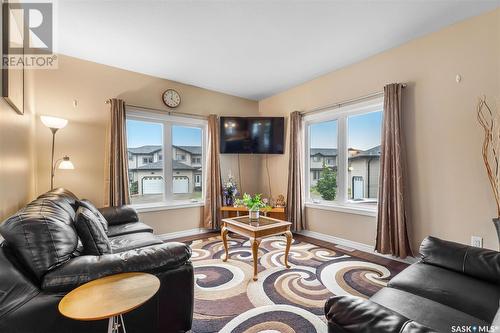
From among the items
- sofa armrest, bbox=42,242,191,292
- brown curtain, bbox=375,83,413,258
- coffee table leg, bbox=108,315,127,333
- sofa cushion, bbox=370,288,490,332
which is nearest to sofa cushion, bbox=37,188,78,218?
sofa armrest, bbox=42,242,191,292

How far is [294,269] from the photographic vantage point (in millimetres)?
2727

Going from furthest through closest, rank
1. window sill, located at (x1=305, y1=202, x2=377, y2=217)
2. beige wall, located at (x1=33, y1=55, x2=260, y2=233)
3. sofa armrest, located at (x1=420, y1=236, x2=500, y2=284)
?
window sill, located at (x1=305, y1=202, x2=377, y2=217) → beige wall, located at (x1=33, y1=55, x2=260, y2=233) → sofa armrest, located at (x1=420, y1=236, x2=500, y2=284)

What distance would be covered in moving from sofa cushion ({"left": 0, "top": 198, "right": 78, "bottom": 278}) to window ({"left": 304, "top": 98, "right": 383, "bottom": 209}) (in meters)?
3.43

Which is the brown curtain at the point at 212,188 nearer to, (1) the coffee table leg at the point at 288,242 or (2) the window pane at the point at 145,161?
(2) the window pane at the point at 145,161

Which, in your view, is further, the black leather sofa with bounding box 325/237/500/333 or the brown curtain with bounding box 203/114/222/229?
the brown curtain with bounding box 203/114/222/229

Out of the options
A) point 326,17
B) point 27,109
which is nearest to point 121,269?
point 27,109

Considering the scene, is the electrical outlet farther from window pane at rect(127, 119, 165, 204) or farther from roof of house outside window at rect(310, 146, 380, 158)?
window pane at rect(127, 119, 165, 204)

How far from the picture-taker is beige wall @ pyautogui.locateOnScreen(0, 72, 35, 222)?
1.71 meters

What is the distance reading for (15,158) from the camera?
2.04 m

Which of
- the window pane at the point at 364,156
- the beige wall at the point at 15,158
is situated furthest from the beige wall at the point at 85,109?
the window pane at the point at 364,156

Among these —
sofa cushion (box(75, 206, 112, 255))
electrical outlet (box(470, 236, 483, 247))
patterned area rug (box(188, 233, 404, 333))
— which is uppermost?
sofa cushion (box(75, 206, 112, 255))

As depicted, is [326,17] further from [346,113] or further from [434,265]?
[434,265]

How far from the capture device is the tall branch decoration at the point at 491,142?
220cm

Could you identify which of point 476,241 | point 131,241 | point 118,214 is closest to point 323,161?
point 476,241
